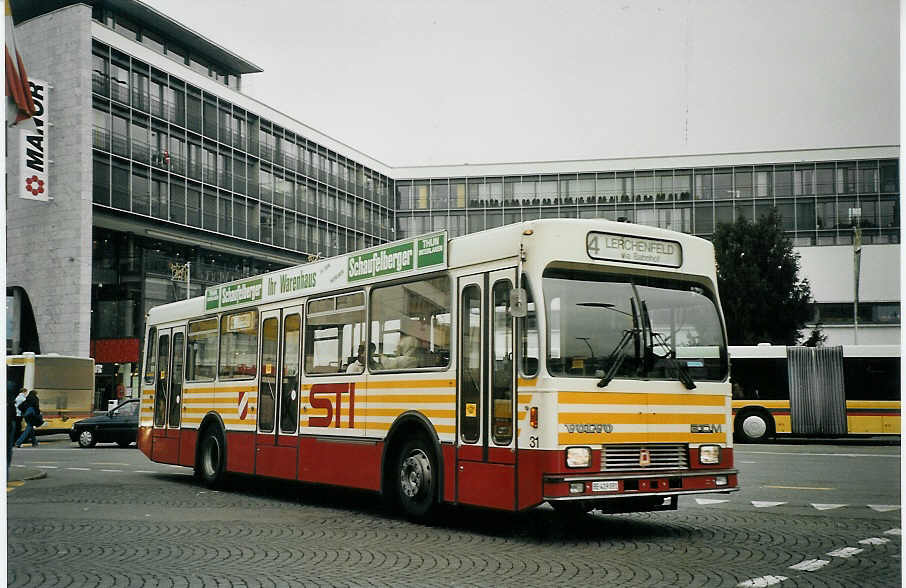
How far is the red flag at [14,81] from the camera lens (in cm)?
1264

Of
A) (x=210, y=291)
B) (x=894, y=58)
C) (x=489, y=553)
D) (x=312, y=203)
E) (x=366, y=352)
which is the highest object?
(x=312, y=203)

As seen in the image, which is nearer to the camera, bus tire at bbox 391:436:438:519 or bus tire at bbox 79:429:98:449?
bus tire at bbox 391:436:438:519

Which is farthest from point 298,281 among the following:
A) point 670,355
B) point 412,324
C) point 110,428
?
point 110,428

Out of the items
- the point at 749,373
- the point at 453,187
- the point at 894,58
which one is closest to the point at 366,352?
the point at 894,58

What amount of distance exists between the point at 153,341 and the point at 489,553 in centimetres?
1030

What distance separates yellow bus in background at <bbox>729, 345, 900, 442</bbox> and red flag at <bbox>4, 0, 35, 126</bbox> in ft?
61.4

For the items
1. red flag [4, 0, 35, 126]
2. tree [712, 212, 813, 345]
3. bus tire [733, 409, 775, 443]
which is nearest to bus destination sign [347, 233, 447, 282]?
red flag [4, 0, 35, 126]

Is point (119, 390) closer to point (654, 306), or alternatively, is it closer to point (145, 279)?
point (145, 279)

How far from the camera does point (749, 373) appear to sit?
28.7 metres

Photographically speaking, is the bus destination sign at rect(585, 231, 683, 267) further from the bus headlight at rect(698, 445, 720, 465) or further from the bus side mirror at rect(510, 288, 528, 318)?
the bus headlight at rect(698, 445, 720, 465)

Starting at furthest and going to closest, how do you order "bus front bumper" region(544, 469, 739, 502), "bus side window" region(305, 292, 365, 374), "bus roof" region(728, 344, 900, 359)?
1. "bus roof" region(728, 344, 900, 359)
2. "bus side window" region(305, 292, 365, 374)
3. "bus front bumper" region(544, 469, 739, 502)

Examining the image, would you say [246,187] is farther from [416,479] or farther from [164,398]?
[416,479]

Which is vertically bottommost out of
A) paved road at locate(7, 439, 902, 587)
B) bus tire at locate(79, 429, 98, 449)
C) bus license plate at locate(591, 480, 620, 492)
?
bus tire at locate(79, 429, 98, 449)

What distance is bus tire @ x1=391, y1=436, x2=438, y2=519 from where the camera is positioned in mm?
10305
